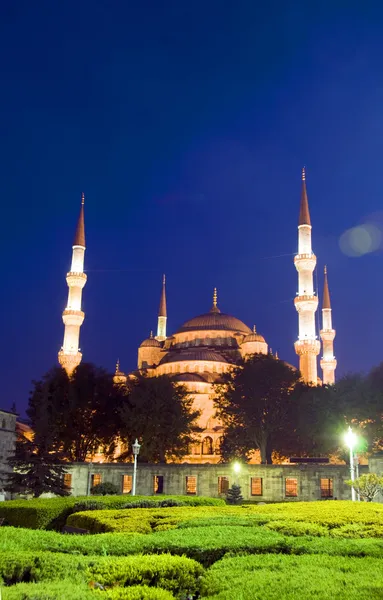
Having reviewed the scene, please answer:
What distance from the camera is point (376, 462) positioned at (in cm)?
3341

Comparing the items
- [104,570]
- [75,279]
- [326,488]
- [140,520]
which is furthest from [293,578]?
[75,279]

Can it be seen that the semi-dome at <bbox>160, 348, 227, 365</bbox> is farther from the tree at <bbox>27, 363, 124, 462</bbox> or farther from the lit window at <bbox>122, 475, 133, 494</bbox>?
Answer: the lit window at <bbox>122, 475, 133, 494</bbox>

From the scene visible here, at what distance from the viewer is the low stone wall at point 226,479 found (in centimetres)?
3538

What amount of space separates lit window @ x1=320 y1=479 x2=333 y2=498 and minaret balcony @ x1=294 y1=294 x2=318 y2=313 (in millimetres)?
24197

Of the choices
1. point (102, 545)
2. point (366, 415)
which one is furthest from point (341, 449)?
point (102, 545)

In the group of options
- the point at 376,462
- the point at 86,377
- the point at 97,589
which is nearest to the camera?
the point at 97,589

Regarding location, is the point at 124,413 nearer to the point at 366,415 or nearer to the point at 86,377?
the point at 86,377

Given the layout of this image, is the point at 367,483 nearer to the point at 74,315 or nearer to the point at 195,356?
the point at 74,315

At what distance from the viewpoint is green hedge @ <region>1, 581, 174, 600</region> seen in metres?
6.25

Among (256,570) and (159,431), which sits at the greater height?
(159,431)

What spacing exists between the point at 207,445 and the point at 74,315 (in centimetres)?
1867

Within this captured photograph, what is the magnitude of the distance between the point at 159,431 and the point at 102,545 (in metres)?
34.3

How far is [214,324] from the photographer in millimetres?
79250

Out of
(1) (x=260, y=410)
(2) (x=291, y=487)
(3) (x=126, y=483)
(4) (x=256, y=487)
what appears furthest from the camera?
(1) (x=260, y=410)
